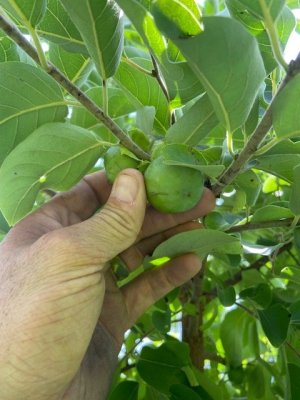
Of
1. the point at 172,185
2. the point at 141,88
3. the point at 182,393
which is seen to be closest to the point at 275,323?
the point at 182,393

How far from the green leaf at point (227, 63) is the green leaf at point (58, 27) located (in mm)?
431

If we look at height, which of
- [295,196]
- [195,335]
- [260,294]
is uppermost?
[295,196]

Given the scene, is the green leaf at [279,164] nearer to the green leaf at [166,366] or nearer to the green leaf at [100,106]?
the green leaf at [100,106]

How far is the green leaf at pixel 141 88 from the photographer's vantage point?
1.30 metres

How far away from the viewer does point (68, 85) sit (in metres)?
1.03

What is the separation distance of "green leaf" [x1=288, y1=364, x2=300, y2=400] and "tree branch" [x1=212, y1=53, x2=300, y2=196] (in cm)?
70

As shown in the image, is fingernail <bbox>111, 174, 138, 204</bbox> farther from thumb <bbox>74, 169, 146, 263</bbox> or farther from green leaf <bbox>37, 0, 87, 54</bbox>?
green leaf <bbox>37, 0, 87, 54</bbox>

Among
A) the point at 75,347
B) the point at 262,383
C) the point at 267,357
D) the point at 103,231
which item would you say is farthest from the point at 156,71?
the point at 267,357

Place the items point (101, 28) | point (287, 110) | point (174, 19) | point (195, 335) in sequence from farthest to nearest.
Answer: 1. point (195, 335)
2. point (101, 28)
3. point (287, 110)
4. point (174, 19)

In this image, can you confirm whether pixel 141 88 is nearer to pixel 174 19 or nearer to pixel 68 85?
pixel 68 85

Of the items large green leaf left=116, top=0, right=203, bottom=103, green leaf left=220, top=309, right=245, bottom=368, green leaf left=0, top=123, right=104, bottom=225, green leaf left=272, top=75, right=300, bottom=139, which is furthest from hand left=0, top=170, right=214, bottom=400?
green leaf left=220, top=309, right=245, bottom=368

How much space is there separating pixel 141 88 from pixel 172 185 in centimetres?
37

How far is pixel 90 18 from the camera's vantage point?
38.3 inches

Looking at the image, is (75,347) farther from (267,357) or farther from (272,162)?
(267,357)
